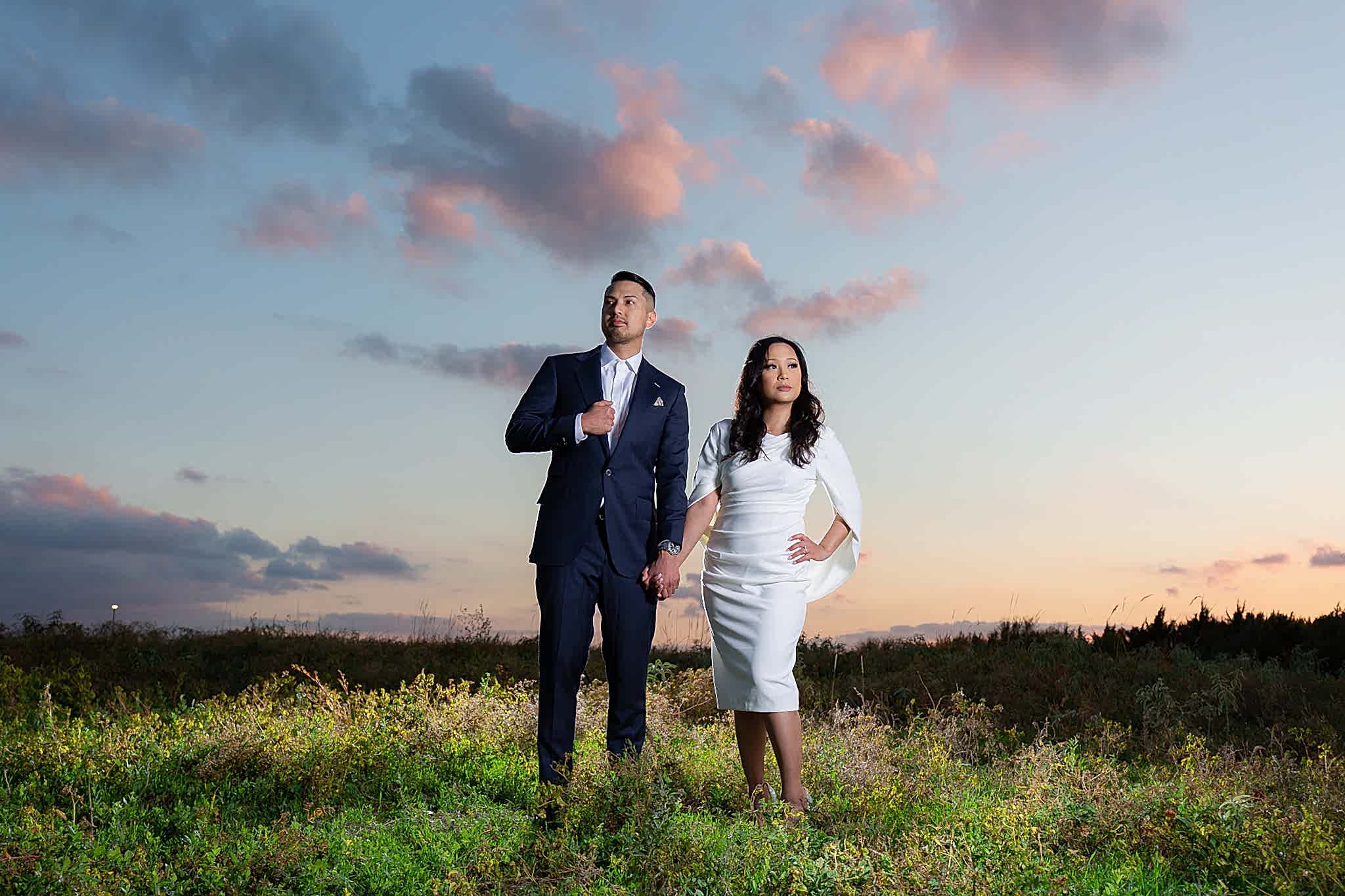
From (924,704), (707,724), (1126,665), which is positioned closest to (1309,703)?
(1126,665)

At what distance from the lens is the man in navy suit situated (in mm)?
5793

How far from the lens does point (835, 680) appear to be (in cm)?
1155

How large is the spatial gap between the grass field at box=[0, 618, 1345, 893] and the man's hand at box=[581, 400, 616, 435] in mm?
1751

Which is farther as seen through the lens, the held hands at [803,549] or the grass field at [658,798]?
the held hands at [803,549]

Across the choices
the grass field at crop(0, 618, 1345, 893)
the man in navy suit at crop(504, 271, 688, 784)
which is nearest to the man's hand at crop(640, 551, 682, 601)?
the man in navy suit at crop(504, 271, 688, 784)

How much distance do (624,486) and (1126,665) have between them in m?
8.31

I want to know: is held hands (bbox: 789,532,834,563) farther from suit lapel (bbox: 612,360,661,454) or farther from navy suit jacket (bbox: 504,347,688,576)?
suit lapel (bbox: 612,360,661,454)

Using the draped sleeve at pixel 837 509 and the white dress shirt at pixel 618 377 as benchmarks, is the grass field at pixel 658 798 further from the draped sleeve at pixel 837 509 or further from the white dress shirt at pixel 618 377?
the white dress shirt at pixel 618 377

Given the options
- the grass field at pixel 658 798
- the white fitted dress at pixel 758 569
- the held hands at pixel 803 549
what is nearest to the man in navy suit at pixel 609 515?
the white fitted dress at pixel 758 569

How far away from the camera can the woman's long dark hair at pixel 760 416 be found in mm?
5922

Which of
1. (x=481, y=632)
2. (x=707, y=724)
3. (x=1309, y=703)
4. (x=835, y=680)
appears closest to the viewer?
(x=707, y=724)

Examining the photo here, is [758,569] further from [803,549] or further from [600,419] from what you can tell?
[600,419]

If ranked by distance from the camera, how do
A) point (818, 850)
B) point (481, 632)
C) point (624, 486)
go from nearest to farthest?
point (818, 850)
point (624, 486)
point (481, 632)

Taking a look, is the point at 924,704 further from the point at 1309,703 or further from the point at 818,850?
the point at 818,850
